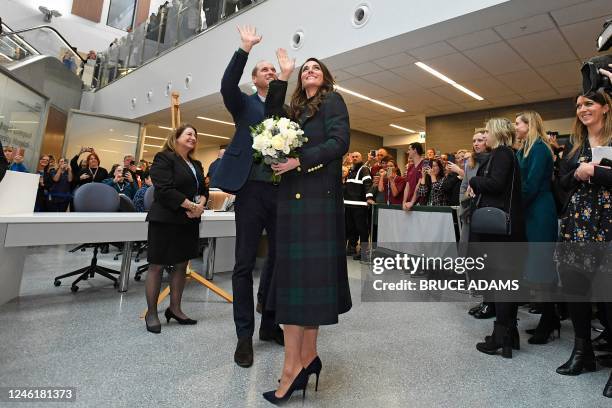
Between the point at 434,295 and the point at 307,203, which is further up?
the point at 307,203

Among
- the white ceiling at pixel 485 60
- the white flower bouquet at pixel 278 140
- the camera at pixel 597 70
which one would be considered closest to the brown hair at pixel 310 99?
the white flower bouquet at pixel 278 140

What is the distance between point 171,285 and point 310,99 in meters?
1.72

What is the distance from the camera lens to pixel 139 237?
2920 mm

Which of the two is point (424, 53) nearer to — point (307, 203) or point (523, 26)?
point (523, 26)

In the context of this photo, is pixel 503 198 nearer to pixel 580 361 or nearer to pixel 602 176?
pixel 602 176

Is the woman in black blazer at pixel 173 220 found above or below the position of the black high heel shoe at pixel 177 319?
above

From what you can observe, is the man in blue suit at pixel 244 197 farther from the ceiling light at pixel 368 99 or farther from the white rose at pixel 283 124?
the ceiling light at pixel 368 99

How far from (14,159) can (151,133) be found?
8357mm

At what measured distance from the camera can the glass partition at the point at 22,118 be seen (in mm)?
7289

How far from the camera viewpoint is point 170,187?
2.31 meters

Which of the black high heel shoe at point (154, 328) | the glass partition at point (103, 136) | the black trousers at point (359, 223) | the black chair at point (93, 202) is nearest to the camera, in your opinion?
the black high heel shoe at point (154, 328)

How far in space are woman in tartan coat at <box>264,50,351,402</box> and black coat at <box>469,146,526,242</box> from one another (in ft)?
4.19

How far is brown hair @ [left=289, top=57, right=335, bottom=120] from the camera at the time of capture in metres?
1.50

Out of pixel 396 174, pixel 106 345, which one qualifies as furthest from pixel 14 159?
pixel 396 174
